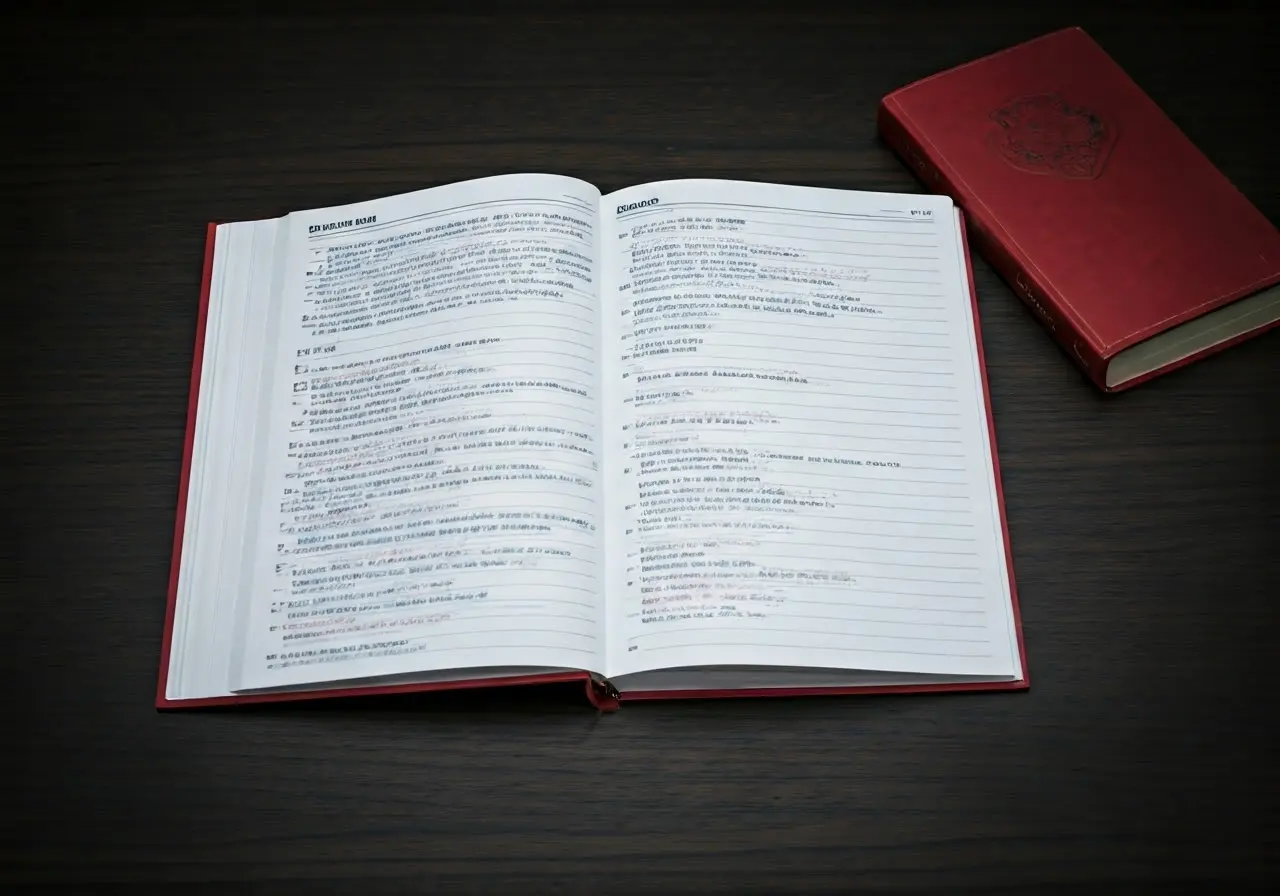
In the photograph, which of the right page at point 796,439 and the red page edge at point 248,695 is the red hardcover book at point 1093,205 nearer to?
the right page at point 796,439

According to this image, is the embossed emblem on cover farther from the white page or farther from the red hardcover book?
the white page

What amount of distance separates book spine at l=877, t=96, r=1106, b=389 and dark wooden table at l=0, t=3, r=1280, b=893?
2 cm

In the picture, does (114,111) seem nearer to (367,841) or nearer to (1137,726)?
(367,841)

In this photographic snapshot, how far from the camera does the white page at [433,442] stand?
0.77 meters

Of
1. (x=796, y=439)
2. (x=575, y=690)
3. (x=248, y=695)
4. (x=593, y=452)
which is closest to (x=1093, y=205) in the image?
(x=796, y=439)

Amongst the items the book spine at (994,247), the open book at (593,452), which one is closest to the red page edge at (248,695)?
the open book at (593,452)

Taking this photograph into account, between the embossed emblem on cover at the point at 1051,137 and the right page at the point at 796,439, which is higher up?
the embossed emblem on cover at the point at 1051,137

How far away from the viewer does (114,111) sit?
41.5 inches

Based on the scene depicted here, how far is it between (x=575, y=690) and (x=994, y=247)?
46 centimetres

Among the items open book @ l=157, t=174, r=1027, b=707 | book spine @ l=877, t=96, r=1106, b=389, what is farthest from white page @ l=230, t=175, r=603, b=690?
book spine @ l=877, t=96, r=1106, b=389

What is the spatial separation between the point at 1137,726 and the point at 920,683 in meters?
0.14

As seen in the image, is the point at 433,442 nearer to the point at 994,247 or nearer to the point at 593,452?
the point at 593,452

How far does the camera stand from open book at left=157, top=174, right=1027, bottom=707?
0.77 m

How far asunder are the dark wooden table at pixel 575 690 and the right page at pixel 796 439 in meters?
0.04
